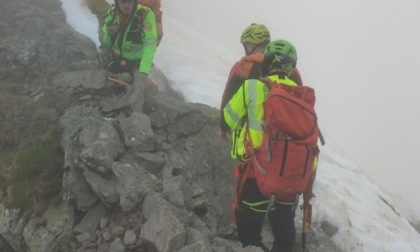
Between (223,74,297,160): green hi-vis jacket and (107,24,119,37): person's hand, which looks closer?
(223,74,297,160): green hi-vis jacket

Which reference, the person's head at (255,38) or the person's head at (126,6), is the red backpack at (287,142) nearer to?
the person's head at (255,38)

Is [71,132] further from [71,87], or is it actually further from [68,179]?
[71,87]

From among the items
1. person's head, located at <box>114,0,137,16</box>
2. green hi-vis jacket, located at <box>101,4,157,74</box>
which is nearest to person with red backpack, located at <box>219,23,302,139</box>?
green hi-vis jacket, located at <box>101,4,157,74</box>

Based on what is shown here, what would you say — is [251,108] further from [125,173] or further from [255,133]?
[125,173]

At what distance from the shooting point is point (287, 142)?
6027 mm

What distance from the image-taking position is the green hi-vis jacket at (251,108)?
6438 millimetres

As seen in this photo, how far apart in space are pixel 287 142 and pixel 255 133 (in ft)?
2.06

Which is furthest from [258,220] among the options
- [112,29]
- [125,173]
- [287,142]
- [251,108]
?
[112,29]

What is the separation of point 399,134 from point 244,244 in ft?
496

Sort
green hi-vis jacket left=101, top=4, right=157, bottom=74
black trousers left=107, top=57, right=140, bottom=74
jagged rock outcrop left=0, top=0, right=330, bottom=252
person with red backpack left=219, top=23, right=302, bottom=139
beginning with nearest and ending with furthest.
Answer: jagged rock outcrop left=0, top=0, right=330, bottom=252, person with red backpack left=219, top=23, right=302, bottom=139, green hi-vis jacket left=101, top=4, right=157, bottom=74, black trousers left=107, top=57, right=140, bottom=74

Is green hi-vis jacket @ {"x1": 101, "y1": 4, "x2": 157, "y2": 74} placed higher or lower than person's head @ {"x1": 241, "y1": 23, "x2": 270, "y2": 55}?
lower

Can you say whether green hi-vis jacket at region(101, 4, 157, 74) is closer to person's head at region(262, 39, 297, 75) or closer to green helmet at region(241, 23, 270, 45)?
green helmet at region(241, 23, 270, 45)

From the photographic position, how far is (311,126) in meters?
6.10

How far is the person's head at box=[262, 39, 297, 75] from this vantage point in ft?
21.5
